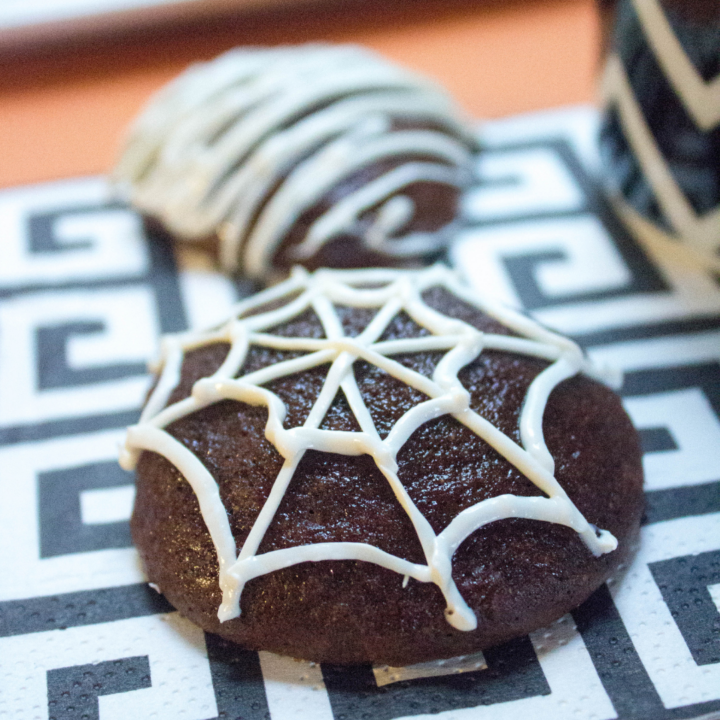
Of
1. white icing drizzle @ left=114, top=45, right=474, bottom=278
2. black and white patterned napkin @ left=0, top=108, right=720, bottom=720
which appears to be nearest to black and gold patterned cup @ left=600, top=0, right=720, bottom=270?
black and white patterned napkin @ left=0, top=108, right=720, bottom=720

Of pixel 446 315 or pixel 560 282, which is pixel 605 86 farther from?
pixel 446 315

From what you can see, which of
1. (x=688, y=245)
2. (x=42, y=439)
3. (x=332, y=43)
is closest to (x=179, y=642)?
(x=42, y=439)

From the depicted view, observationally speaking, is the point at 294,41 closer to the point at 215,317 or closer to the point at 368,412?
the point at 215,317

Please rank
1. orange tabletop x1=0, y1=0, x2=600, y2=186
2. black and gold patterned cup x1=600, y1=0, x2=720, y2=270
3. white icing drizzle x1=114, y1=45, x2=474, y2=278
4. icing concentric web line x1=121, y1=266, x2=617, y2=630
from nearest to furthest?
icing concentric web line x1=121, y1=266, x2=617, y2=630 → black and gold patterned cup x1=600, y1=0, x2=720, y2=270 → white icing drizzle x1=114, y1=45, x2=474, y2=278 → orange tabletop x1=0, y1=0, x2=600, y2=186

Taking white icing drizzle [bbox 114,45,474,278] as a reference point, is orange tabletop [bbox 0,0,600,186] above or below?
above

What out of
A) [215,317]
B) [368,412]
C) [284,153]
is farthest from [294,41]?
[368,412]

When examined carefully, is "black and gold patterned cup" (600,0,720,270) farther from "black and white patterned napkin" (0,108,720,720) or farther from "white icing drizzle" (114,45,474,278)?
"white icing drizzle" (114,45,474,278)
